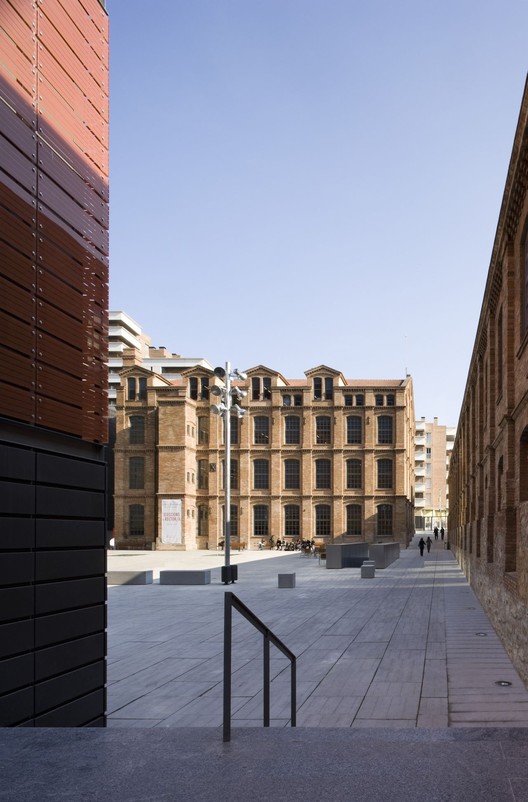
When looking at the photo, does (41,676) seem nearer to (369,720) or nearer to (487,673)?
(369,720)

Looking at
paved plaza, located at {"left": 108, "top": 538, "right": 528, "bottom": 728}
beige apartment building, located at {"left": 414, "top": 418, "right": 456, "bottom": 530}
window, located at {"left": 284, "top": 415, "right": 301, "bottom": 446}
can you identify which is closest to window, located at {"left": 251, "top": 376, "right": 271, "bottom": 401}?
window, located at {"left": 284, "top": 415, "right": 301, "bottom": 446}

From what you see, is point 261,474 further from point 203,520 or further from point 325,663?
point 325,663

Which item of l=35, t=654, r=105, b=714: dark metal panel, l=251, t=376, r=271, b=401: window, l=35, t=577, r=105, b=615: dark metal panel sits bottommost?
l=35, t=654, r=105, b=714: dark metal panel

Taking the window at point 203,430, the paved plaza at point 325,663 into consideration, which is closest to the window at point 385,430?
the window at point 203,430

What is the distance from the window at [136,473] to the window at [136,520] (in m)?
1.70

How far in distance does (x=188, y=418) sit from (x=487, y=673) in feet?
182

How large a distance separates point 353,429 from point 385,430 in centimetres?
270

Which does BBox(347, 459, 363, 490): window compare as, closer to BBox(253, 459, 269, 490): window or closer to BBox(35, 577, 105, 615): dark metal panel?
BBox(253, 459, 269, 490): window

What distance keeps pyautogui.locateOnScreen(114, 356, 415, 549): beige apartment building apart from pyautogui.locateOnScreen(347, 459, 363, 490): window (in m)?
0.09

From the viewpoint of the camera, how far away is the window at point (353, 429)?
6694 centimetres

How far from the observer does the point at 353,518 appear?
66375 millimetres

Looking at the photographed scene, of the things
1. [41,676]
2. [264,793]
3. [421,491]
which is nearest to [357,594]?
[41,676]

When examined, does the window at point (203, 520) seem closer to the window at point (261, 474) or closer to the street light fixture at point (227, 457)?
the window at point (261, 474)

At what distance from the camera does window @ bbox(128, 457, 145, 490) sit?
221 feet
